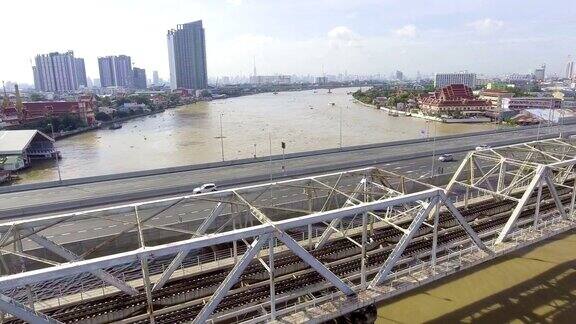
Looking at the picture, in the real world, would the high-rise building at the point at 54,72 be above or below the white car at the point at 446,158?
above

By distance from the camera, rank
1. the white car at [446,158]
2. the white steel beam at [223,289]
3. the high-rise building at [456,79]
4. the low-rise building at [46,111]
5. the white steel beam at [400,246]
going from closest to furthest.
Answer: the white steel beam at [223,289], the white steel beam at [400,246], the white car at [446,158], the low-rise building at [46,111], the high-rise building at [456,79]

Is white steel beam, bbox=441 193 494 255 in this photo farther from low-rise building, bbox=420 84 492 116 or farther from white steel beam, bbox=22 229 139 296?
low-rise building, bbox=420 84 492 116

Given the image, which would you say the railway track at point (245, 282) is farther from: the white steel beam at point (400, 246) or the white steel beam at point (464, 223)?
the white steel beam at point (464, 223)

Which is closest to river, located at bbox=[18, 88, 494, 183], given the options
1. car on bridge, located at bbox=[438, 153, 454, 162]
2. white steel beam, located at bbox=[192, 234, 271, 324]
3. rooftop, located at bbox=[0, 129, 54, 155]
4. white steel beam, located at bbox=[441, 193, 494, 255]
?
rooftop, located at bbox=[0, 129, 54, 155]

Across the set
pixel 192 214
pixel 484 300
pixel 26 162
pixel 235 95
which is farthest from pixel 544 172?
pixel 235 95

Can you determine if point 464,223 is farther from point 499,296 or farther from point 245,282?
point 245,282

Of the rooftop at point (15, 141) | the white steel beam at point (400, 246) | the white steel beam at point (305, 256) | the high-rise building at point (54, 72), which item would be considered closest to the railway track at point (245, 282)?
the white steel beam at point (400, 246)
